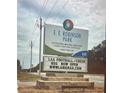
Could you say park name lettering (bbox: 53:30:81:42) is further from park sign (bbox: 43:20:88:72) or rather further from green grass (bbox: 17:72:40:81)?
green grass (bbox: 17:72:40:81)

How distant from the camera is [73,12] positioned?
169 cm

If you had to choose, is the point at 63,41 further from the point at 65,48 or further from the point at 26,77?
the point at 26,77

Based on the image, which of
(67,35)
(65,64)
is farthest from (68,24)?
(65,64)

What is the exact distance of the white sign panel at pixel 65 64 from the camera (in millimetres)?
1588

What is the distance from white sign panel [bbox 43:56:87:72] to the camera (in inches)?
62.5

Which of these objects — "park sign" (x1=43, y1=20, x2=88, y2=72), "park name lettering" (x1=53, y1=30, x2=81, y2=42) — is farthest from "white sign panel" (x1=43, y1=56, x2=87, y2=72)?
"park name lettering" (x1=53, y1=30, x2=81, y2=42)

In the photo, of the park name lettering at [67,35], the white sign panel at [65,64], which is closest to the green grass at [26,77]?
the white sign panel at [65,64]

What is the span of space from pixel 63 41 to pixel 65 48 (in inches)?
1.9

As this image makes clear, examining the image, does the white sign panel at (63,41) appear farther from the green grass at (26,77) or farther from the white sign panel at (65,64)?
the green grass at (26,77)

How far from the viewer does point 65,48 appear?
166cm

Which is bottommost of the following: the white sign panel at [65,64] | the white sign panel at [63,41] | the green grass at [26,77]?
the green grass at [26,77]
